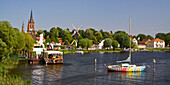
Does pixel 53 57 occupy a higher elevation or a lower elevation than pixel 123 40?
lower

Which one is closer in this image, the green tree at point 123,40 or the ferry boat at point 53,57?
the ferry boat at point 53,57

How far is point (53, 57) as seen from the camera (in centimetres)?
6053

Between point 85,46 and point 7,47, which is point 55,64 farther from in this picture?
point 85,46

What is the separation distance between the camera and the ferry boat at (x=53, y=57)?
194 ft

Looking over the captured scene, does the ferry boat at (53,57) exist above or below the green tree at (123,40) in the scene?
below

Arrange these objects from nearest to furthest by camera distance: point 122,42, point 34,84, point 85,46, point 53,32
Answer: point 34,84
point 85,46
point 122,42
point 53,32

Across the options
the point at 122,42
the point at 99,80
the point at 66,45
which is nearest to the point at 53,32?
the point at 66,45

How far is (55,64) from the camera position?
60.1m

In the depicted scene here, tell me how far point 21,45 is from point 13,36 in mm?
8400

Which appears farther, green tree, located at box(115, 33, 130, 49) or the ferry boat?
green tree, located at box(115, 33, 130, 49)

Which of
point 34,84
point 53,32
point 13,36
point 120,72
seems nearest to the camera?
point 34,84

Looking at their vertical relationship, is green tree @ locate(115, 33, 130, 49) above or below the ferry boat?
above

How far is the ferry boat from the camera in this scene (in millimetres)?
59156

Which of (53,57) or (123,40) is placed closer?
(53,57)
